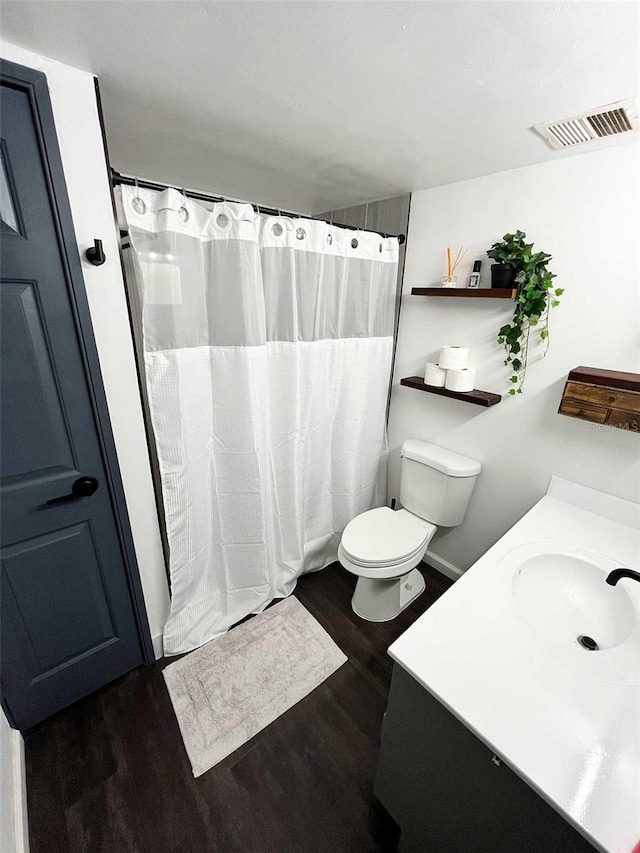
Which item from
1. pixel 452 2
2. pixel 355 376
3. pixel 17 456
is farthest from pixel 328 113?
pixel 17 456

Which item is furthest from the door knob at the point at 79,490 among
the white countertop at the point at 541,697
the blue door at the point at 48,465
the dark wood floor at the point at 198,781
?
the white countertop at the point at 541,697

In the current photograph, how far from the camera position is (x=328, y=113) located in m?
1.08

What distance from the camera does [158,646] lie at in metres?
1.57

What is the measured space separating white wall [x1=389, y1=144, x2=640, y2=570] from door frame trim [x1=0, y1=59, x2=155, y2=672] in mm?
1535

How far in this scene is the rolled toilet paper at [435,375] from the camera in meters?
1.76

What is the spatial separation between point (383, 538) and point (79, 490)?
1315 mm

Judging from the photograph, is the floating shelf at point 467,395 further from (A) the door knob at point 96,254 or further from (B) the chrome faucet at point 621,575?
(A) the door knob at point 96,254

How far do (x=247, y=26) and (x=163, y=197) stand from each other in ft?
1.64

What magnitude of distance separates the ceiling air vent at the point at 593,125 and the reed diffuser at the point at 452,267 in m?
0.49

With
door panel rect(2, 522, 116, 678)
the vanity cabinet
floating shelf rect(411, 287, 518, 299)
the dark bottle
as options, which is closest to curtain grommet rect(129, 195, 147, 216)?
door panel rect(2, 522, 116, 678)

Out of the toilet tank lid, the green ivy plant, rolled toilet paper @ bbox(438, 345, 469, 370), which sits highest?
the green ivy plant

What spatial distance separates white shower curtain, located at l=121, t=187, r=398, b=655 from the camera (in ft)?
3.95

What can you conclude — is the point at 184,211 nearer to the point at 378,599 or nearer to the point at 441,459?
the point at 441,459

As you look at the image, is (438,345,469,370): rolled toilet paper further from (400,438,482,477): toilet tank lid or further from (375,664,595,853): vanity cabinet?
(375,664,595,853): vanity cabinet
